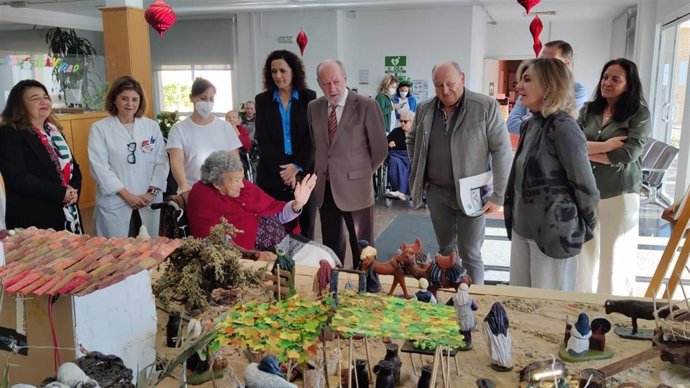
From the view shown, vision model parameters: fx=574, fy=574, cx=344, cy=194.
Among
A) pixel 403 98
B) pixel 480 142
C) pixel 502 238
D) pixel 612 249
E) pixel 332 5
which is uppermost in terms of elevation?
pixel 332 5

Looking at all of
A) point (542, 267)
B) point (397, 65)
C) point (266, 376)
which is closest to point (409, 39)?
point (397, 65)

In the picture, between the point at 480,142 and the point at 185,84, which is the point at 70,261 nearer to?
the point at 480,142

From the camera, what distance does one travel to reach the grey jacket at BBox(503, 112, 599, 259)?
79.4 inches

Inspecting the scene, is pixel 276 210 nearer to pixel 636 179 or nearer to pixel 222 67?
pixel 636 179

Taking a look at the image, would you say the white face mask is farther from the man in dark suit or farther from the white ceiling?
the white ceiling

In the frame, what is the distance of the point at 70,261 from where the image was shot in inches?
49.9

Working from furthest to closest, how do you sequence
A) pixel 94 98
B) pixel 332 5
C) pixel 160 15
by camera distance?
1. pixel 332 5
2. pixel 94 98
3. pixel 160 15

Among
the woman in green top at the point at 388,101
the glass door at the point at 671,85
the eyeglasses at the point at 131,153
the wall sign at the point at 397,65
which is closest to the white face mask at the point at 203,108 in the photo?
the eyeglasses at the point at 131,153

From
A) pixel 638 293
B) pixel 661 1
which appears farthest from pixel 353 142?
pixel 661 1

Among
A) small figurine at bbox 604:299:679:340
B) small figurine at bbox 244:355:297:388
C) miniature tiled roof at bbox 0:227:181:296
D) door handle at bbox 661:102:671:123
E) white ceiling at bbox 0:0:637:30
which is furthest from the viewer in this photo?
white ceiling at bbox 0:0:637:30

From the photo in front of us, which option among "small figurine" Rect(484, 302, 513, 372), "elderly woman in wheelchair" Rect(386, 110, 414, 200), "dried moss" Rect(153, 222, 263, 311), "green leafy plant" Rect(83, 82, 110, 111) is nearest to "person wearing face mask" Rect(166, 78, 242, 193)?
"dried moss" Rect(153, 222, 263, 311)

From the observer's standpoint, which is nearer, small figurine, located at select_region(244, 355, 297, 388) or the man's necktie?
small figurine, located at select_region(244, 355, 297, 388)

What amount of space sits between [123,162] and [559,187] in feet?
7.48

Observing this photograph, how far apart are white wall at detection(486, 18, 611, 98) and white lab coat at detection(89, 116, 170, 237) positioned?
9.54 meters
